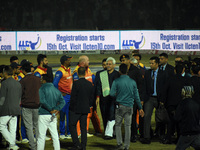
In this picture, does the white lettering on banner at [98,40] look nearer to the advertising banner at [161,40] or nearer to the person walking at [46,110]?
the advertising banner at [161,40]

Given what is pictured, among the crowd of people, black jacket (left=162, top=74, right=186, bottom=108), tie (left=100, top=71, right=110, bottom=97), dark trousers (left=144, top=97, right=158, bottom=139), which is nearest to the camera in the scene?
the crowd of people

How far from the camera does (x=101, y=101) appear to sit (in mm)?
9336

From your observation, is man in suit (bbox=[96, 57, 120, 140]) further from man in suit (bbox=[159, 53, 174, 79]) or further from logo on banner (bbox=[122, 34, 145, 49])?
logo on banner (bbox=[122, 34, 145, 49])

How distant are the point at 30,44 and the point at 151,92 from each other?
74.4 ft

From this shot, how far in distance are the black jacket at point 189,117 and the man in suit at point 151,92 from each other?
254 cm

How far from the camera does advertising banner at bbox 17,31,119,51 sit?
30281mm

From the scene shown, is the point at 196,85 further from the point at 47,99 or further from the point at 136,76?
the point at 47,99

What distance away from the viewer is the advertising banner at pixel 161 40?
3077cm

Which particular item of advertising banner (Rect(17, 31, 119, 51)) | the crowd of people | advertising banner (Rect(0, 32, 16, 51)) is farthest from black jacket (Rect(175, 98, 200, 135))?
advertising banner (Rect(0, 32, 16, 51))

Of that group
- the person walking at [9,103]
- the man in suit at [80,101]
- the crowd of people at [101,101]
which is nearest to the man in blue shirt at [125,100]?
the crowd of people at [101,101]

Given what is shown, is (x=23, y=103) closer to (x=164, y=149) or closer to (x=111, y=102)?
(x=111, y=102)

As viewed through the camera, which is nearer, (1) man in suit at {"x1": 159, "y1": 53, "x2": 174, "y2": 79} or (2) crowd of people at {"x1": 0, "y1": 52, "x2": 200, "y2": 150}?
(2) crowd of people at {"x1": 0, "y1": 52, "x2": 200, "y2": 150}

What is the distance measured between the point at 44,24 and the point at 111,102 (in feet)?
90.8

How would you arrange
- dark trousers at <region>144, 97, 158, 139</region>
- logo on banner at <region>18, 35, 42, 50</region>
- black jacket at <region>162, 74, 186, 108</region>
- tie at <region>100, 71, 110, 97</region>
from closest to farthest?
black jacket at <region>162, 74, 186, 108</region> → dark trousers at <region>144, 97, 158, 139</region> → tie at <region>100, 71, 110, 97</region> → logo on banner at <region>18, 35, 42, 50</region>
